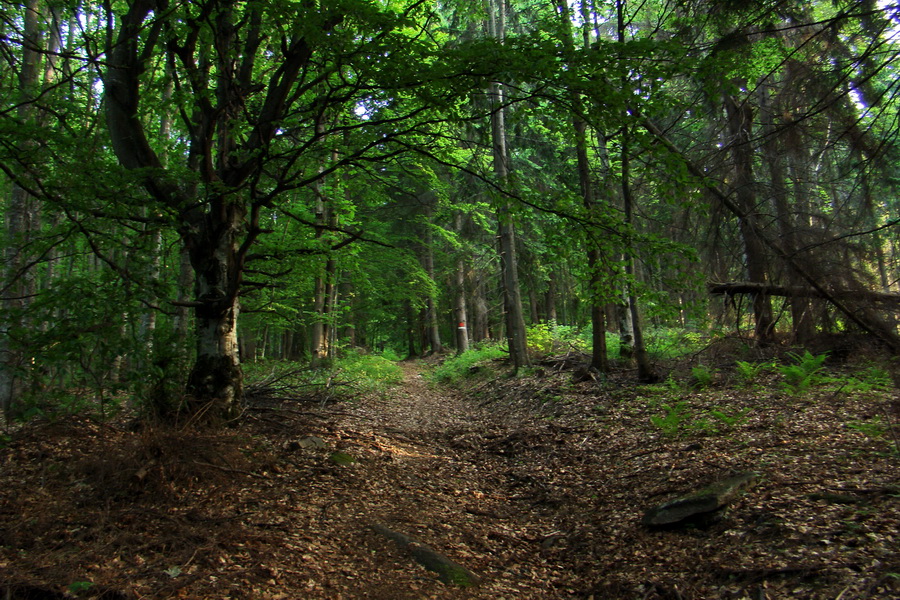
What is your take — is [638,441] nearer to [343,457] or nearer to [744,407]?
[744,407]

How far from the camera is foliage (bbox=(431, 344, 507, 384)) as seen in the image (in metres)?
16.2

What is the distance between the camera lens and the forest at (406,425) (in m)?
3.56

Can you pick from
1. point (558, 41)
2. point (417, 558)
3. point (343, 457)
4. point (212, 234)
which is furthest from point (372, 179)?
point (417, 558)

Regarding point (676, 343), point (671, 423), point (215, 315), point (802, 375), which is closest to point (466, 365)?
point (676, 343)

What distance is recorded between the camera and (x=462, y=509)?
5152 mm

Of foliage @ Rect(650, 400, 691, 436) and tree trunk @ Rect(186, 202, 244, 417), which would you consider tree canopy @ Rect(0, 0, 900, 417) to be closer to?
tree trunk @ Rect(186, 202, 244, 417)

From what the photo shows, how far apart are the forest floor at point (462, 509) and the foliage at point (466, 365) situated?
29.5 feet

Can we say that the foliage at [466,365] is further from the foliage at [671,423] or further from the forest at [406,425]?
the foliage at [671,423]

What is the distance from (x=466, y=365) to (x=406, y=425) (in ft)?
28.1

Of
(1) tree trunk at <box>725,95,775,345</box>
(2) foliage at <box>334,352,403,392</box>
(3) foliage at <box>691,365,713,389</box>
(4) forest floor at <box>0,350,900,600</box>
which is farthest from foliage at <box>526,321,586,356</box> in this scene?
(4) forest floor at <box>0,350,900,600</box>

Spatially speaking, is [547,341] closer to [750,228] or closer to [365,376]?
[365,376]

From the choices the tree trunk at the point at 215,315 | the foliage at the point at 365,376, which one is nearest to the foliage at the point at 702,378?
the tree trunk at the point at 215,315

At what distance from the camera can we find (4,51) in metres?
4.36

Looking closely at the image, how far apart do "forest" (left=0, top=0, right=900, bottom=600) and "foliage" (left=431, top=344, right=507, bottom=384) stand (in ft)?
24.6
